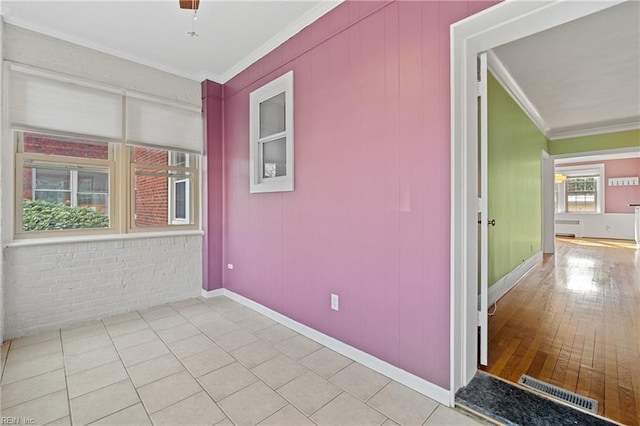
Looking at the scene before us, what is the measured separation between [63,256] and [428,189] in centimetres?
349

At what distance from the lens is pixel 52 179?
2.93m

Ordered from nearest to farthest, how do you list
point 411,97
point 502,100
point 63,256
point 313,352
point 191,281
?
1. point 411,97
2. point 313,352
3. point 63,256
4. point 502,100
5. point 191,281

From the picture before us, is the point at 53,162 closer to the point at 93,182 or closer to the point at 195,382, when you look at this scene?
the point at 93,182

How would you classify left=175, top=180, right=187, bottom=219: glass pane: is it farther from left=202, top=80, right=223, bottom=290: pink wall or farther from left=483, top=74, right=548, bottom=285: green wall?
left=483, top=74, right=548, bottom=285: green wall

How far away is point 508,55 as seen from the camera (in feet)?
10.2

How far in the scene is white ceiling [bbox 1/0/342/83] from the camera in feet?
8.18

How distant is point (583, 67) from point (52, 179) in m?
5.83

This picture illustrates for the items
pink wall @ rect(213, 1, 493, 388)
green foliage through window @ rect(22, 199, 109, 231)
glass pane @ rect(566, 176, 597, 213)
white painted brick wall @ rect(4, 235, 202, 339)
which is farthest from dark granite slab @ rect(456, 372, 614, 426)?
glass pane @ rect(566, 176, 597, 213)

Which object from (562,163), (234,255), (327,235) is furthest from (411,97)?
(562,163)

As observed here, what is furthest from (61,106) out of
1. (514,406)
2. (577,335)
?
(577,335)

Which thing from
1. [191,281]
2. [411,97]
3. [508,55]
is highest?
[508,55]

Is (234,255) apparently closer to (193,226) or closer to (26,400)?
(193,226)

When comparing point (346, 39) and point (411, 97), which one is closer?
point (411, 97)

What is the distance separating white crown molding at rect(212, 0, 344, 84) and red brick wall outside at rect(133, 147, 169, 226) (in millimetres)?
1336
